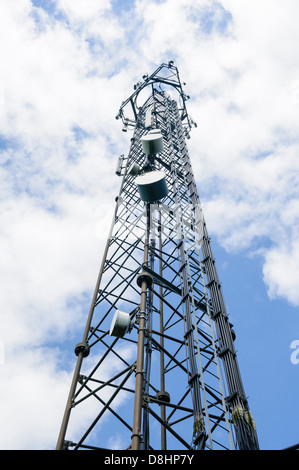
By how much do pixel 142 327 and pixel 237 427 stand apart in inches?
108

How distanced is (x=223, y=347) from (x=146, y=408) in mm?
2178

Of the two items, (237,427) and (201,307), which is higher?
(201,307)

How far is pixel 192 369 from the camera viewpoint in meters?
7.95

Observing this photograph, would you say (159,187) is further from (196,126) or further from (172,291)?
(196,126)

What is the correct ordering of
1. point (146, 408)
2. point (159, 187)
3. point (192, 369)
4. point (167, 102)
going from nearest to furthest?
1. point (146, 408)
2. point (192, 369)
3. point (159, 187)
4. point (167, 102)

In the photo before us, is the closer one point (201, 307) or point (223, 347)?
point (223, 347)
